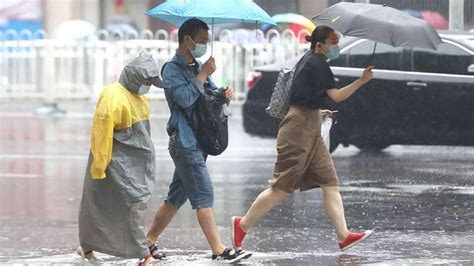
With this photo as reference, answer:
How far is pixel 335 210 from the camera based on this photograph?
8.20 m

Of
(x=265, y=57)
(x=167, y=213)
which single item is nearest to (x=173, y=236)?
(x=167, y=213)

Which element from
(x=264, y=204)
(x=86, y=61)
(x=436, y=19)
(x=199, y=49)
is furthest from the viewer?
(x=86, y=61)

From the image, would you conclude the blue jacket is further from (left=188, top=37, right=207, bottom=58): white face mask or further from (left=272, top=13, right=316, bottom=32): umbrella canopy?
(left=272, top=13, right=316, bottom=32): umbrella canopy

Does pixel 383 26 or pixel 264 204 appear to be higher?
pixel 383 26

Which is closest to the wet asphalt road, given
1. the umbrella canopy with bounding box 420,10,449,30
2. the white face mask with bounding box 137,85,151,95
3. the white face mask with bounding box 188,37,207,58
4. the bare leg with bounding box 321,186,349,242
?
the bare leg with bounding box 321,186,349,242

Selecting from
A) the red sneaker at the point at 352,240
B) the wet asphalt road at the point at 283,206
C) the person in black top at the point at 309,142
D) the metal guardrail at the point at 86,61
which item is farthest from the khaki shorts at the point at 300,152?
the metal guardrail at the point at 86,61

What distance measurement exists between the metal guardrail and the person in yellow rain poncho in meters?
15.1

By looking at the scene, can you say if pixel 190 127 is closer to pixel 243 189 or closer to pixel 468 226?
pixel 468 226

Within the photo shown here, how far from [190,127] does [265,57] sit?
1467 centimetres

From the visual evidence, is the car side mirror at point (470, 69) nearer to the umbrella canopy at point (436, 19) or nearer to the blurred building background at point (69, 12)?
the umbrella canopy at point (436, 19)

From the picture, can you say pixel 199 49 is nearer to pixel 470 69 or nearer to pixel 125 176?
pixel 125 176

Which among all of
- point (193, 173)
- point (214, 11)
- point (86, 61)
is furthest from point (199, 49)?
point (86, 61)

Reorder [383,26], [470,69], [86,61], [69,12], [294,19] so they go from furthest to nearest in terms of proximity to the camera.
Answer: [69,12] → [86,61] → [294,19] → [470,69] → [383,26]

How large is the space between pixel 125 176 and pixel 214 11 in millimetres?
1299
